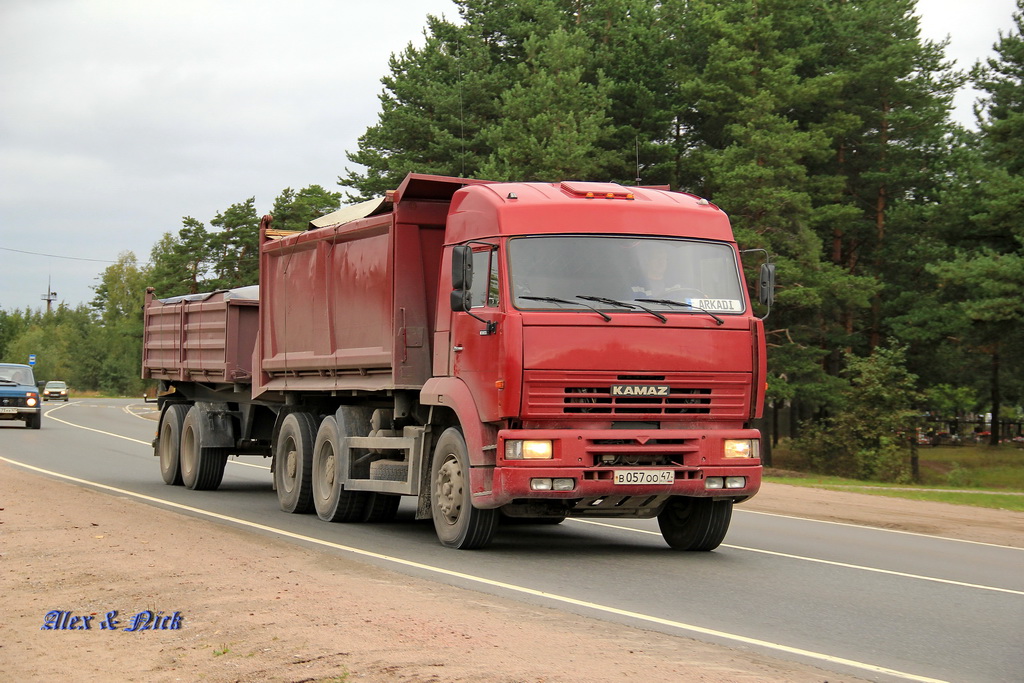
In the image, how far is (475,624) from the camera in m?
7.85

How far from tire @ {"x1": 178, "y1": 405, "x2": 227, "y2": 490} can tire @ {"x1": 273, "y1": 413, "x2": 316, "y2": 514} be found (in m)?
2.76

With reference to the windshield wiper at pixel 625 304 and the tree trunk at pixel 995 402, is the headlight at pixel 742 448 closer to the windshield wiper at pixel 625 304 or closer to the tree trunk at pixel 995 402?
Result: the windshield wiper at pixel 625 304

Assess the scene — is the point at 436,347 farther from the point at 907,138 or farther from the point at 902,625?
the point at 907,138

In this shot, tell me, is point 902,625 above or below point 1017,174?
below

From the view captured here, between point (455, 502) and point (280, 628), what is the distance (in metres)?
4.42

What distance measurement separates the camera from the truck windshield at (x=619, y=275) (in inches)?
435

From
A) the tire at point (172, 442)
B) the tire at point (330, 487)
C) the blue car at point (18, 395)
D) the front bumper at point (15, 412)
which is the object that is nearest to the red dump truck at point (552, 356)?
the tire at point (330, 487)

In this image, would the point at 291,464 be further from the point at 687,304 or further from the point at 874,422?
the point at 874,422

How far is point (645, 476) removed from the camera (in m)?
10.9

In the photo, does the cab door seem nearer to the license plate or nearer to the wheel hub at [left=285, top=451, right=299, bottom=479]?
the license plate

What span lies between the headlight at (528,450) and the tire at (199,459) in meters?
9.32

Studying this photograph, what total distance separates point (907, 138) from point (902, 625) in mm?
44432

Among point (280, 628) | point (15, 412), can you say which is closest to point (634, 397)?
point (280, 628)

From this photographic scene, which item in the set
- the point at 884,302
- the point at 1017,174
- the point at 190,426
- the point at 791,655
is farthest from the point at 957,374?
the point at 791,655
